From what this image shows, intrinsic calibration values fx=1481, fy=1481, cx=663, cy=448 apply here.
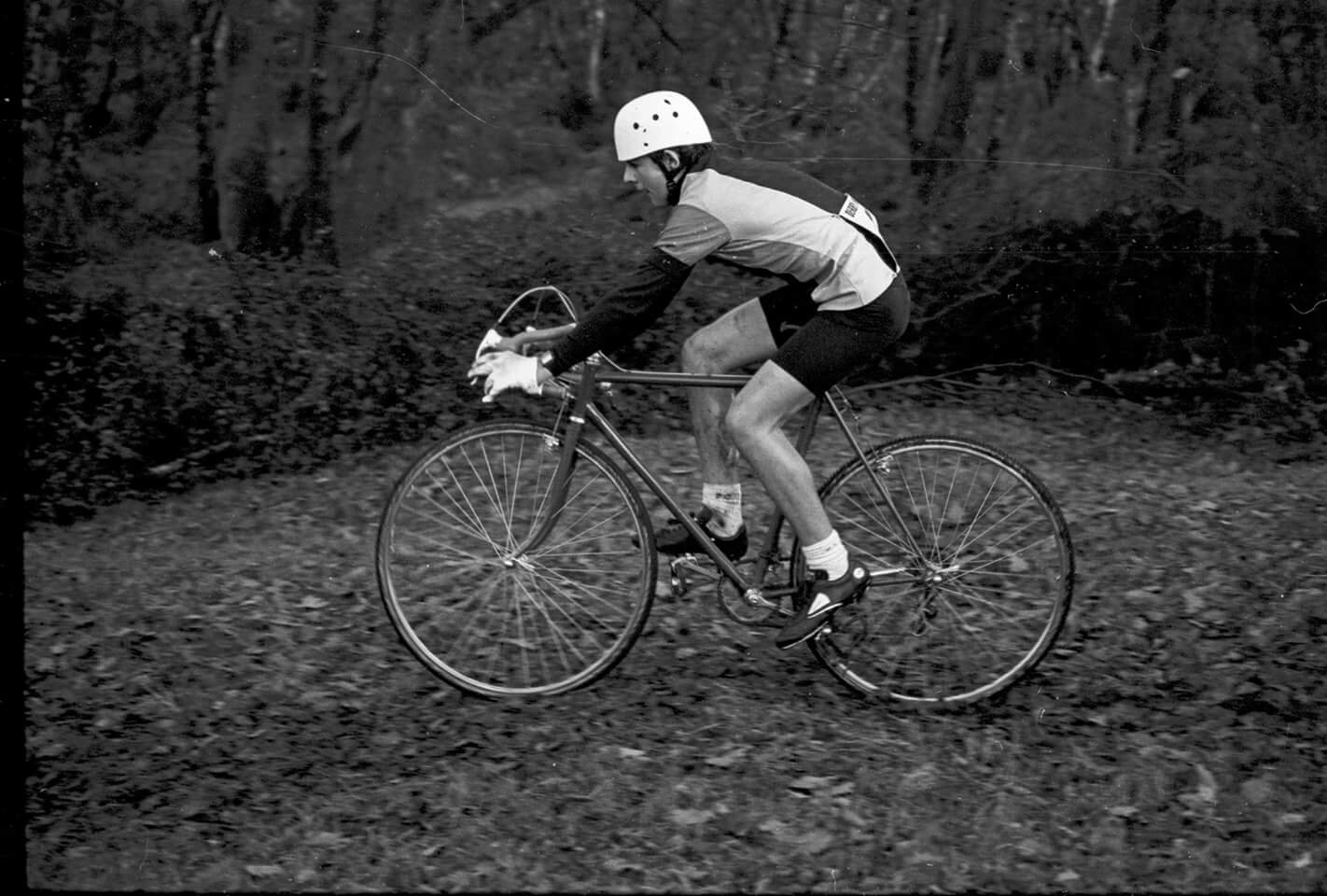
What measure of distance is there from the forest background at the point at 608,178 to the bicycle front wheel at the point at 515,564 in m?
3.63

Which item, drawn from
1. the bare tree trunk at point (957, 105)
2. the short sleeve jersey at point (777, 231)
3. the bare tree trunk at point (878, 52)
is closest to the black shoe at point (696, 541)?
the short sleeve jersey at point (777, 231)

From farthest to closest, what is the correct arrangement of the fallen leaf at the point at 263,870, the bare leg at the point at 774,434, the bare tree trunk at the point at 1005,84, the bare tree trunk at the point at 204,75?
the bare tree trunk at the point at 1005,84, the bare tree trunk at the point at 204,75, the bare leg at the point at 774,434, the fallen leaf at the point at 263,870

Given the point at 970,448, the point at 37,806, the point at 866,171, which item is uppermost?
the point at 866,171

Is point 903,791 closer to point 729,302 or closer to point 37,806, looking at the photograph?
point 37,806

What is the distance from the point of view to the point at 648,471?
511 centimetres

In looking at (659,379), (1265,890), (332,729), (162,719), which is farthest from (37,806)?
(1265,890)

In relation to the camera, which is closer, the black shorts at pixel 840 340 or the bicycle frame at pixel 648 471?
the black shorts at pixel 840 340

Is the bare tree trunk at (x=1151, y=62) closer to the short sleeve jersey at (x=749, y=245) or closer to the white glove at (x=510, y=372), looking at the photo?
the short sleeve jersey at (x=749, y=245)

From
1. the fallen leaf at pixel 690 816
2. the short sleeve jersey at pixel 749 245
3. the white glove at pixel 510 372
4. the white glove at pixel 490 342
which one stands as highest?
the short sleeve jersey at pixel 749 245

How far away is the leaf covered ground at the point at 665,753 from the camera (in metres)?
4.31

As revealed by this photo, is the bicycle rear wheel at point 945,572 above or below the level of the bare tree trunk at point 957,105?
below

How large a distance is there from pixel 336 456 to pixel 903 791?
191 inches

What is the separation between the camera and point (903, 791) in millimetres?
4668

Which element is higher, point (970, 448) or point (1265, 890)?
point (970, 448)
